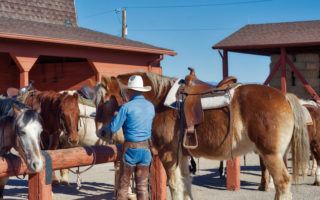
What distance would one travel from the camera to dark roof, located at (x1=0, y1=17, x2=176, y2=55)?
13.7 meters

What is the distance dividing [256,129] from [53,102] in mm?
3589

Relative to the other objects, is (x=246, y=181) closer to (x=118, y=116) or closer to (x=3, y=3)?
(x=118, y=116)

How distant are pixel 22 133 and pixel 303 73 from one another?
45.6 feet

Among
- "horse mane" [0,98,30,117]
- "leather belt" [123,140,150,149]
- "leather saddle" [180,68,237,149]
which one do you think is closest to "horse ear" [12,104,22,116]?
"horse mane" [0,98,30,117]

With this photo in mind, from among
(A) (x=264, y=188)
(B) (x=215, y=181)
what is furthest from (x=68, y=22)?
(A) (x=264, y=188)

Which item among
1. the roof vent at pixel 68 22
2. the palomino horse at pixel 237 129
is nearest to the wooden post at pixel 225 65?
the roof vent at pixel 68 22

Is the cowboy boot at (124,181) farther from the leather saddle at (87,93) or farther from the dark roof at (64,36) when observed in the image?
the dark roof at (64,36)

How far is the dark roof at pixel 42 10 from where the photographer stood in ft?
55.1

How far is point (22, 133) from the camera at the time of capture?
487 centimetres

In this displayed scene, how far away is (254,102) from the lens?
20.4 ft

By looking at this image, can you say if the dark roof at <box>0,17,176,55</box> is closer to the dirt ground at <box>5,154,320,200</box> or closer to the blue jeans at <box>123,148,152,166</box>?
the dirt ground at <box>5,154,320,200</box>

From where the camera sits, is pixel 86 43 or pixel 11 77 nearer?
pixel 86 43

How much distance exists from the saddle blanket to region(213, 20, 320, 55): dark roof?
10.7 m

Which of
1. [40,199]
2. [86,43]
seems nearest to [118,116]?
[40,199]
